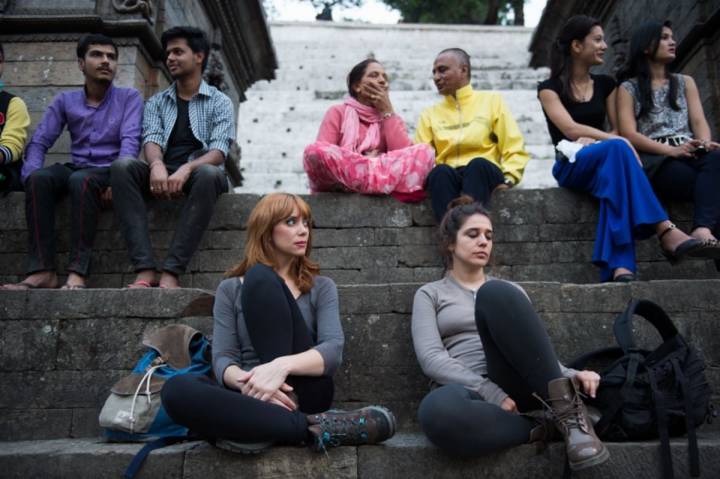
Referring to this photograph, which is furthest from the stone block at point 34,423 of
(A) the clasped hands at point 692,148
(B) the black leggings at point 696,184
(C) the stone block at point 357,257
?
(A) the clasped hands at point 692,148

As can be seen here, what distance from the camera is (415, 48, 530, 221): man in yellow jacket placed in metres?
4.74

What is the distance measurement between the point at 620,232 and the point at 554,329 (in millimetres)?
1030

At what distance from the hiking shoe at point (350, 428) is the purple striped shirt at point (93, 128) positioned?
2.77 m

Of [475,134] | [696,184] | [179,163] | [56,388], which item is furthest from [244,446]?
[696,184]

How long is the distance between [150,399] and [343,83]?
9.25 meters

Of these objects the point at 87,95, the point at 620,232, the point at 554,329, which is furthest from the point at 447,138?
the point at 87,95

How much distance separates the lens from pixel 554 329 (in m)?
3.21

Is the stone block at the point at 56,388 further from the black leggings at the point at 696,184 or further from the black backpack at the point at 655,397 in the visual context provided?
the black leggings at the point at 696,184

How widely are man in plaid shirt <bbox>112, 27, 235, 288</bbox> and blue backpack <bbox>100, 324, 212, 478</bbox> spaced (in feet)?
2.60

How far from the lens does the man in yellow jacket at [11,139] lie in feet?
14.7

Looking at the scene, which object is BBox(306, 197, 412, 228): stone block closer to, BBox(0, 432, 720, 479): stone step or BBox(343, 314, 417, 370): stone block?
BBox(343, 314, 417, 370): stone block

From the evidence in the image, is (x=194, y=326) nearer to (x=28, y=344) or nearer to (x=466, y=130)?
(x=28, y=344)

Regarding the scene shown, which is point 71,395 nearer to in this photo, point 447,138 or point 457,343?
point 457,343

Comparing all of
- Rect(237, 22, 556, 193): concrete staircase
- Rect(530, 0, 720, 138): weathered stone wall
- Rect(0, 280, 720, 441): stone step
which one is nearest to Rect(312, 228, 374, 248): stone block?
Rect(0, 280, 720, 441): stone step
